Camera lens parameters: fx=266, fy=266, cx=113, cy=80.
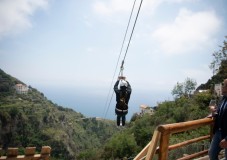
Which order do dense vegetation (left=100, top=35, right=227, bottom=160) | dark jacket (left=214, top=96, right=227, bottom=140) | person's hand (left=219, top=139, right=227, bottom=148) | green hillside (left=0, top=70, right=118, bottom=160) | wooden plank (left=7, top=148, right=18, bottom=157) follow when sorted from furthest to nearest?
green hillside (left=0, top=70, right=118, bottom=160) < dense vegetation (left=100, top=35, right=227, bottom=160) < wooden plank (left=7, top=148, right=18, bottom=157) < dark jacket (left=214, top=96, right=227, bottom=140) < person's hand (left=219, top=139, right=227, bottom=148)

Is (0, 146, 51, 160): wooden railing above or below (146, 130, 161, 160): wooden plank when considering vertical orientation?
below

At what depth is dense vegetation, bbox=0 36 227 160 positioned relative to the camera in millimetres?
43562

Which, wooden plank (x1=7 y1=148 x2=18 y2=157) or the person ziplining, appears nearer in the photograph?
wooden plank (x1=7 y1=148 x2=18 y2=157)

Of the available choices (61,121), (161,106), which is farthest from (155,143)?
(61,121)

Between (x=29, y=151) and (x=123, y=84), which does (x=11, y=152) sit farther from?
(x=123, y=84)

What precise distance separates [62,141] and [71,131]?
82.1ft

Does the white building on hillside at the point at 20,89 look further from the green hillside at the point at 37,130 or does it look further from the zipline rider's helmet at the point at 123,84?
the zipline rider's helmet at the point at 123,84

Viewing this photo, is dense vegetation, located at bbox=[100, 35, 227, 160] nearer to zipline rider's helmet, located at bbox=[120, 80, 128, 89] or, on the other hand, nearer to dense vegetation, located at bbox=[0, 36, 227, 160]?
dense vegetation, located at bbox=[0, 36, 227, 160]

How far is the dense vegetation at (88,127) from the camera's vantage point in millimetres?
43562

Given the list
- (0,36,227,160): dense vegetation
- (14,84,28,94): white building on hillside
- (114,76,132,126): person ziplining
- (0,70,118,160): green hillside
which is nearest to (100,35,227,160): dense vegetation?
(0,36,227,160): dense vegetation

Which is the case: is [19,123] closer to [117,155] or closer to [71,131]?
[71,131]

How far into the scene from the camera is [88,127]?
14825 cm

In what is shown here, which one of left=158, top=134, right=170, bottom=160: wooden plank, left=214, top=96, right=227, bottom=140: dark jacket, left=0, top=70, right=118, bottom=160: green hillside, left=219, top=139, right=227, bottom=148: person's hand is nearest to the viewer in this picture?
left=158, top=134, right=170, bottom=160: wooden plank

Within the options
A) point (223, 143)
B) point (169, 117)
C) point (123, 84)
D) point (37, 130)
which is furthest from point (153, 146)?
point (37, 130)
